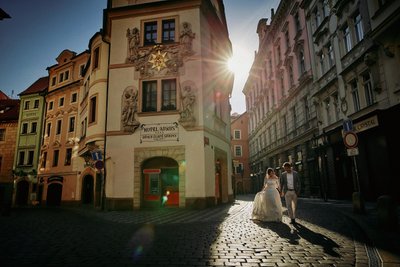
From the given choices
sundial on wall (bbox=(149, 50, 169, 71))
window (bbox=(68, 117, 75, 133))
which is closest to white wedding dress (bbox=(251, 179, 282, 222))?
sundial on wall (bbox=(149, 50, 169, 71))

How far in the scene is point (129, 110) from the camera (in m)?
16.9

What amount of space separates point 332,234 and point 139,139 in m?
12.2

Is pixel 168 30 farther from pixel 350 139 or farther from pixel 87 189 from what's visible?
pixel 87 189

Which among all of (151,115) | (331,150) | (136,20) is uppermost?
(136,20)

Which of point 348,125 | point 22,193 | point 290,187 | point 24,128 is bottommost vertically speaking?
point 22,193

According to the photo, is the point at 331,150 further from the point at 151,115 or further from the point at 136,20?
the point at 136,20

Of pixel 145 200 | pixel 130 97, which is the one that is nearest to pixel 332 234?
pixel 145 200

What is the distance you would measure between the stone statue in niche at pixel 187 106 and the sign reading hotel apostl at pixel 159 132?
64cm

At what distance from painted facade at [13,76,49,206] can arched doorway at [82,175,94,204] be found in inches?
329

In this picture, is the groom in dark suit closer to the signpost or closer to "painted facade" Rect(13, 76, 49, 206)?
the signpost

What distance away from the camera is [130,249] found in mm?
5594

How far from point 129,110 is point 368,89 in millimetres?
14265

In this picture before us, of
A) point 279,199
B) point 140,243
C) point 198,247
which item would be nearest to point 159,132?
point 279,199

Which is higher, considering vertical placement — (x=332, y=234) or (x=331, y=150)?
(x=331, y=150)
